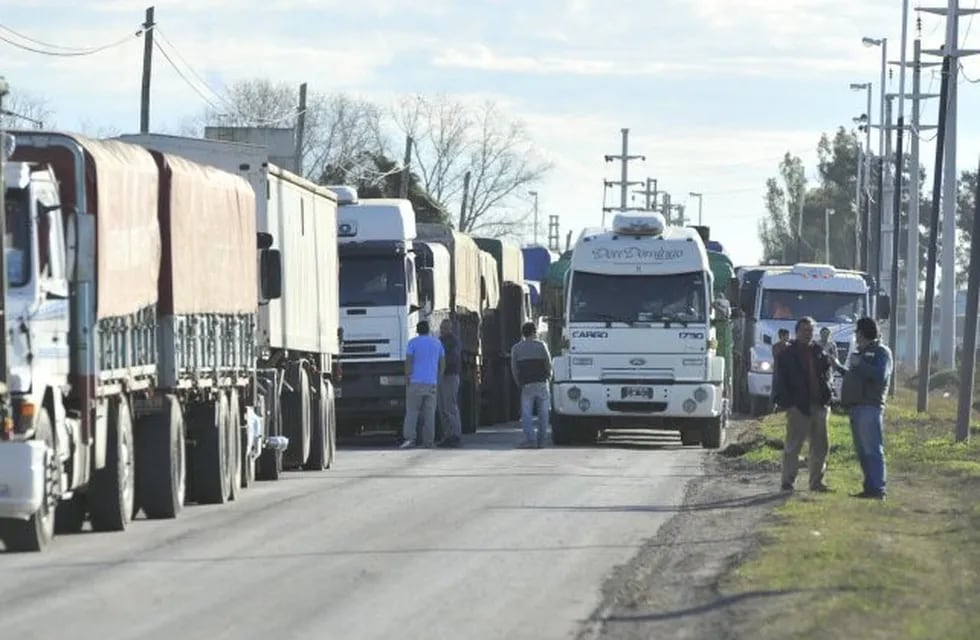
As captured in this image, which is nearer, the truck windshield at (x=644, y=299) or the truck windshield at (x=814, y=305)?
the truck windshield at (x=644, y=299)

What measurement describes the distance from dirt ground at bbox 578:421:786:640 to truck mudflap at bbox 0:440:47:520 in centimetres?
400

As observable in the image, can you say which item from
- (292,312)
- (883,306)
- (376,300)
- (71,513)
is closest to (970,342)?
(376,300)

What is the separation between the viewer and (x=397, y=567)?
15.4m

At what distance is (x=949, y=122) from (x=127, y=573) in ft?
140

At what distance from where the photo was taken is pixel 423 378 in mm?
33031

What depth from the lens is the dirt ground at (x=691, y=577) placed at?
40.9 ft

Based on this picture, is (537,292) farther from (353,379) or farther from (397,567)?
(397,567)

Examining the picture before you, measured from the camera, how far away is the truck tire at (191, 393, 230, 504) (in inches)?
845

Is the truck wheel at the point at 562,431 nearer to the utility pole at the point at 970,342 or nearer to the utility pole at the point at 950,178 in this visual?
the utility pole at the point at 970,342

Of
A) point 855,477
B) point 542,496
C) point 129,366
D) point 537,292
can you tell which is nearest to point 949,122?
point 537,292

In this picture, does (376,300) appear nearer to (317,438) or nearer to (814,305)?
(317,438)

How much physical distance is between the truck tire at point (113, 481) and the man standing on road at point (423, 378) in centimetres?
1456

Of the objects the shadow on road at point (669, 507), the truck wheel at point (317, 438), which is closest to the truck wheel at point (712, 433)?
the truck wheel at point (317, 438)

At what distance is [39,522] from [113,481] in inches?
70.5
